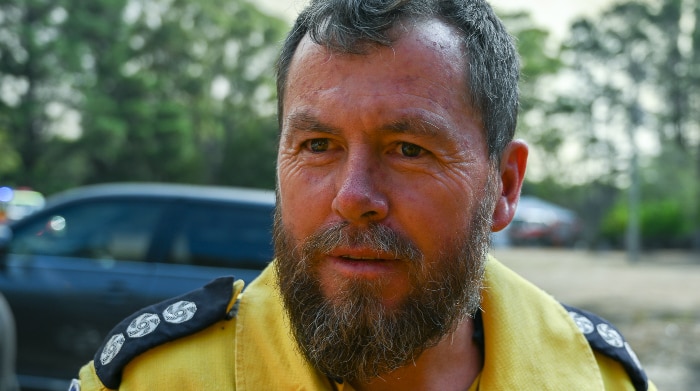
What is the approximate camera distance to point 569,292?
46.5ft

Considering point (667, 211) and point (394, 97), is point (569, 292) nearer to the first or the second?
point (394, 97)

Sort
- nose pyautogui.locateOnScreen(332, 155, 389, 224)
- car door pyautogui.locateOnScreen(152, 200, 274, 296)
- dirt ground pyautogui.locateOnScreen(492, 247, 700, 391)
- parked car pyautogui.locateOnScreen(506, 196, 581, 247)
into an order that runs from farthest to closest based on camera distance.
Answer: parked car pyautogui.locateOnScreen(506, 196, 581, 247), dirt ground pyautogui.locateOnScreen(492, 247, 700, 391), car door pyautogui.locateOnScreen(152, 200, 274, 296), nose pyautogui.locateOnScreen(332, 155, 389, 224)

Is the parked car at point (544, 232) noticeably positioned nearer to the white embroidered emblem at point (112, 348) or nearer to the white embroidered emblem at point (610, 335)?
the white embroidered emblem at point (610, 335)

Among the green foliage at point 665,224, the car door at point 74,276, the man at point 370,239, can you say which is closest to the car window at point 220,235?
the car door at point 74,276

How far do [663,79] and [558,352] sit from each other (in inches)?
1501

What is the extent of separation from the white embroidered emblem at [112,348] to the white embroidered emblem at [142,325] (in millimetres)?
22

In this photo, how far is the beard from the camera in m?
1.60

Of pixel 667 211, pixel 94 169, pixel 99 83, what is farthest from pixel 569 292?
pixel 94 169

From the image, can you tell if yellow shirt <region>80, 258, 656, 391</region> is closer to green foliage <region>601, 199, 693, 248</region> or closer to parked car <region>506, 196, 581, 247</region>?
green foliage <region>601, 199, 693, 248</region>

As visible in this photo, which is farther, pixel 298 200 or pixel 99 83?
pixel 99 83

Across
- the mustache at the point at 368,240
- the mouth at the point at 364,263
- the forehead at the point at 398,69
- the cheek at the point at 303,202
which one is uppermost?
the forehead at the point at 398,69

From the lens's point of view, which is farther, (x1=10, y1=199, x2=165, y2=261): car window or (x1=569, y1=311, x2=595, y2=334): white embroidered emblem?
(x1=10, y1=199, x2=165, y2=261): car window

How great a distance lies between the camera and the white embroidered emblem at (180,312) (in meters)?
Answer: 1.73

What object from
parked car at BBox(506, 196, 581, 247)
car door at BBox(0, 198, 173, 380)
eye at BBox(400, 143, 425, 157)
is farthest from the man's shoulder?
parked car at BBox(506, 196, 581, 247)
